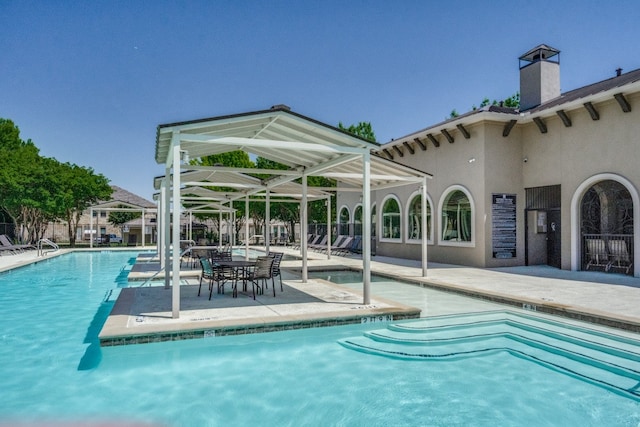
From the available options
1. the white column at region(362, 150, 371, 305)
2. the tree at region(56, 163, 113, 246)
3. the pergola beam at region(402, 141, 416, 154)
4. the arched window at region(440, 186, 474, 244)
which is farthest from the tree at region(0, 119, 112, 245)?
the white column at region(362, 150, 371, 305)

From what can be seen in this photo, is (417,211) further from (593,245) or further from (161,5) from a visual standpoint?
(161,5)

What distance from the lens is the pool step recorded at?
18.9 ft

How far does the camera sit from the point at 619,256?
1284 centimetres

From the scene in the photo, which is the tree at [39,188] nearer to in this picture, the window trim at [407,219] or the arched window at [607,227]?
the window trim at [407,219]

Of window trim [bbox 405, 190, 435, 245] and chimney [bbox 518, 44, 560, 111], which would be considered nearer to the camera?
chimney [bbox 518, 44, 560, 111]

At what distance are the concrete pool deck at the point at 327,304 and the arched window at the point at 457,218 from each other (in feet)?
11.4

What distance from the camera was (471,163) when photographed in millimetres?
15672

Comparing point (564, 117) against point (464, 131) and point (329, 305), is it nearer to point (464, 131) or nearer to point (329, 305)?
point (464, 131)

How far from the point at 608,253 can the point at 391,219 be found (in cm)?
951

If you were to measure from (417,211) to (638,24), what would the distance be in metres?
11.3

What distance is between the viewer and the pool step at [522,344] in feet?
18.9

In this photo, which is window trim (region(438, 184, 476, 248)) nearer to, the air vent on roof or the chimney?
the chimney

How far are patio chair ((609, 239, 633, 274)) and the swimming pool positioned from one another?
8.51 m

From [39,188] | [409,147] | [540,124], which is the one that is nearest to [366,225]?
[540,124]
